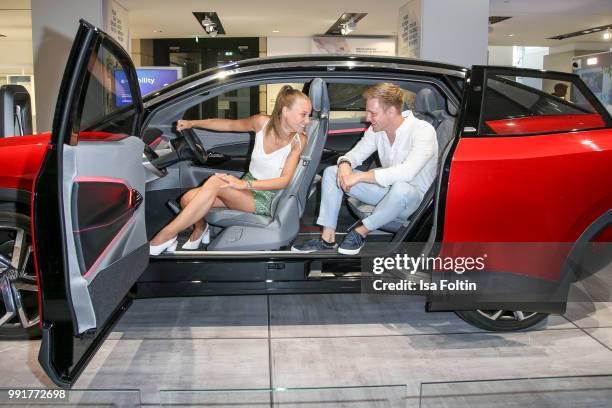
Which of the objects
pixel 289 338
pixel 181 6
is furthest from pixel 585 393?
pixel 181 6

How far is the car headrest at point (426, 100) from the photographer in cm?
289

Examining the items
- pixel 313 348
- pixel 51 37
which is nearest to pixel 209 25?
pixel 51 37

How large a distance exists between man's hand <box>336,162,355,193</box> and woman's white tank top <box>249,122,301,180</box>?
271mm

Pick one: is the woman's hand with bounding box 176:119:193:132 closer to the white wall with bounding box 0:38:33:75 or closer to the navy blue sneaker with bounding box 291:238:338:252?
the navy blue sneaker with bounding box 291:238:338:252

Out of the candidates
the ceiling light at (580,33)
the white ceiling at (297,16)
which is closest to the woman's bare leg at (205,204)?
the white ceiling at (297,16)

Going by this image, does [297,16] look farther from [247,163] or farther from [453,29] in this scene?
[247,163]

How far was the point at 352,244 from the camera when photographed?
2.67 meters

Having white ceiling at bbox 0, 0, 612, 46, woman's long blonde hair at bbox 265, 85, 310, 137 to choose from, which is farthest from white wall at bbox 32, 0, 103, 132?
woman's long blonde hair at bbox 265, 85, 310, 137

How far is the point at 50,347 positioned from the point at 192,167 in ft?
5.50

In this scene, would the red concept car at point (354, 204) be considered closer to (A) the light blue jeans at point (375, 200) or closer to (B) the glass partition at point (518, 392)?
(A) the light blue jeans at point (375, 200)

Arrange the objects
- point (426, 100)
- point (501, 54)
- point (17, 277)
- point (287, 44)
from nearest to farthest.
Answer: point (17, 277) → point (426, 100) → point (287, 44) → point (501, 54)

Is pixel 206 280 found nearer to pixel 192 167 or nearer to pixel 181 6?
pixel 192 167

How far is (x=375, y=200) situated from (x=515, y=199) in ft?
2.32

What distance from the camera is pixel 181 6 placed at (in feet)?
31.0
